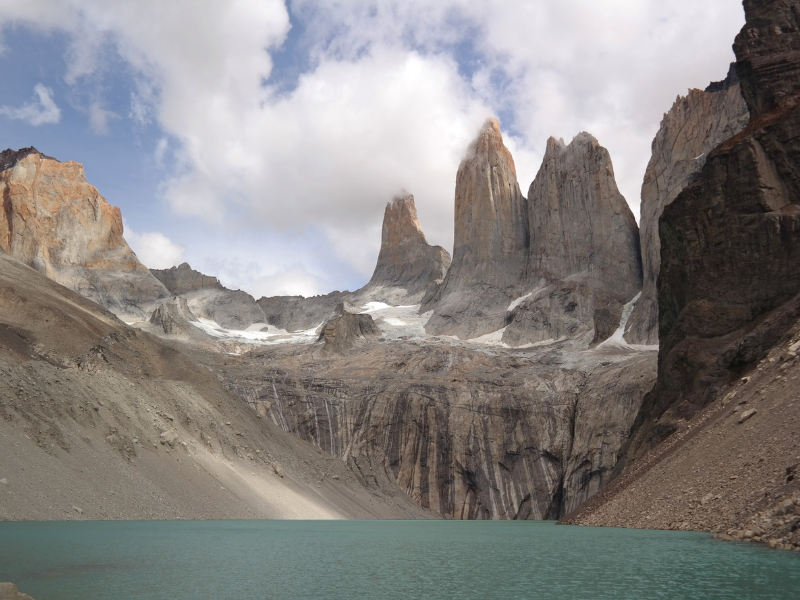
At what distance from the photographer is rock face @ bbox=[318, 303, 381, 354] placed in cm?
9356

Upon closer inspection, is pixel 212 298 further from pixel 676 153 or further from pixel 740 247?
pixel 740 247

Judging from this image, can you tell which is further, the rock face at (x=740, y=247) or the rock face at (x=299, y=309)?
the rock face at (x=299, y=309)

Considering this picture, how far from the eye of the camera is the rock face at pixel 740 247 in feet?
124

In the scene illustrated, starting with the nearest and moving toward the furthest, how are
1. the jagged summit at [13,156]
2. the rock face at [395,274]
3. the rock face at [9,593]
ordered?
the rock face at [9,593]
the jagged summit at [13,156]
the rock face at [395,274]

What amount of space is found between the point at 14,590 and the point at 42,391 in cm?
2991

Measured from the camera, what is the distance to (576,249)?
10200 cm

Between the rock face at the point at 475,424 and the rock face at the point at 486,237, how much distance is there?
95.0ft

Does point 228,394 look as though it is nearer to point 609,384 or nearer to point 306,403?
point 306,403

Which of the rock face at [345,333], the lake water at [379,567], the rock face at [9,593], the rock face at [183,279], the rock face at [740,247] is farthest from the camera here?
the rock face at [183,279]

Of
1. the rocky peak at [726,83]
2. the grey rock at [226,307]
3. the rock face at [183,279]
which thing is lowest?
the grey rock at [226,307]

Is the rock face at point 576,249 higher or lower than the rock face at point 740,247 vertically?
higher

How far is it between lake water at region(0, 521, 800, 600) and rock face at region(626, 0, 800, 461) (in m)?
13.6

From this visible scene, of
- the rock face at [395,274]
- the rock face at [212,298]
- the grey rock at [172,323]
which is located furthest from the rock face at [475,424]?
the rock face at [212,298]

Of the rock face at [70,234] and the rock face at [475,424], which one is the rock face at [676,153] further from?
the rock face at [70,234]
